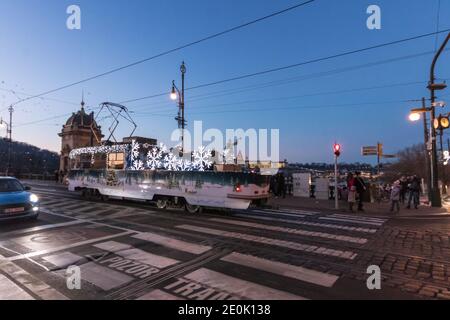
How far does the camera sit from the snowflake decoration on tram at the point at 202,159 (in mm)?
13953

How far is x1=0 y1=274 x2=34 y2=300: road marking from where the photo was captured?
16.0 ft

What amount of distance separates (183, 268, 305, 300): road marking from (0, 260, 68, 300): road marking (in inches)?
80.9

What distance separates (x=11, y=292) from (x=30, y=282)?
0.45 metres

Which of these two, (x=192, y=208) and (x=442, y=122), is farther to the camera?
(x=442, y=122)

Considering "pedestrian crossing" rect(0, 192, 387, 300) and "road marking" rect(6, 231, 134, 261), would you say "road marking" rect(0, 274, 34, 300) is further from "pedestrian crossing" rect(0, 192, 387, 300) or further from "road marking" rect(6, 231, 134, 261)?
"road marking" rect(6, 231, 134, 261)

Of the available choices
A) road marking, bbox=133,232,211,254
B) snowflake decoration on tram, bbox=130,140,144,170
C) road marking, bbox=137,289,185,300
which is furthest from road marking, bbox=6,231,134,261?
snowflake decoration on tram, bbox=130,140,144,170

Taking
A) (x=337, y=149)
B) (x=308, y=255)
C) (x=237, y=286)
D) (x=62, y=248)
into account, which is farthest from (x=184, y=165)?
(x=237, y=286)

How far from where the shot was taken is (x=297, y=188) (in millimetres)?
23219

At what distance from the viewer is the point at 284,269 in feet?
19.9

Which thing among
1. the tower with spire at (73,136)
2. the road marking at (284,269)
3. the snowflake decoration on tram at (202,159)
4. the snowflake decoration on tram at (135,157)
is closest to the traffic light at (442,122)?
the snowflake decoration on tram at (202,159)

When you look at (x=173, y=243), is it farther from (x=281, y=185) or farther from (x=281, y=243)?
(x=281, y=185)

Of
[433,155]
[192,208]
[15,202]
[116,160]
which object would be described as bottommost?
[192,208]

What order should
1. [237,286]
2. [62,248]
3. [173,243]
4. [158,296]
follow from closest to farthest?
[158,296], [237,286], [62,248], [173,243]
